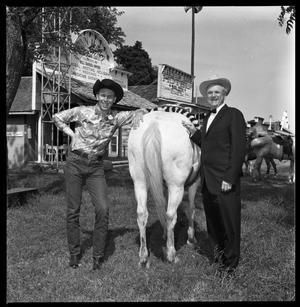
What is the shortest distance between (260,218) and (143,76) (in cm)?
3434

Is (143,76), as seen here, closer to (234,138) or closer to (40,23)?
(40,23)

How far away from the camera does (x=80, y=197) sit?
408 centimetres

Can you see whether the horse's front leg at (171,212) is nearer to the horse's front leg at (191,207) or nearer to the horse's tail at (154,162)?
the horse's tail at (154,162)

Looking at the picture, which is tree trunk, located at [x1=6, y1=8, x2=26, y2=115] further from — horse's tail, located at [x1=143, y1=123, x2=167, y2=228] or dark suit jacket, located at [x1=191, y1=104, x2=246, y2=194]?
dark suit jacket, located at [x1=191, y1=104, x2=246, y2=194]

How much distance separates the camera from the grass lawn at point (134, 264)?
344 cm

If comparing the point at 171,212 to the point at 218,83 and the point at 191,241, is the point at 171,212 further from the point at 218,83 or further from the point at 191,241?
the point at 218,83

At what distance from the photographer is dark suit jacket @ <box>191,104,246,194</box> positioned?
3.68 meters

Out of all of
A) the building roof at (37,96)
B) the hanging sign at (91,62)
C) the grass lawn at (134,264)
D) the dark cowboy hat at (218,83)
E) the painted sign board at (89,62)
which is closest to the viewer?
the grass lawn at (134,264)

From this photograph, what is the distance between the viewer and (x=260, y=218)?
250 inches

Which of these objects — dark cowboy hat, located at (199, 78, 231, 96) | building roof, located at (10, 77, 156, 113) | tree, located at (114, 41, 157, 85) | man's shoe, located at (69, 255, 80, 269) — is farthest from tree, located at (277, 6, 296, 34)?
tree, located at (114, 41, 157, 85)

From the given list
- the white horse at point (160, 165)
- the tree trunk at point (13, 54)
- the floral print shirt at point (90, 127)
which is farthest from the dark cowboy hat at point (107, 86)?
the tree trunk at point (13, 54)

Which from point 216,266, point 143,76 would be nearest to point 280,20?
point 216,266

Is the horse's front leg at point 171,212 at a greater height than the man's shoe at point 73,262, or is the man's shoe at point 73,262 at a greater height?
the horse's front leg at point 171,212

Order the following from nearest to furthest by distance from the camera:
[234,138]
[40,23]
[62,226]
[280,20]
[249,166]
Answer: [234,138] → [280,20] → [62,226] → [40,23] → [249,166]
